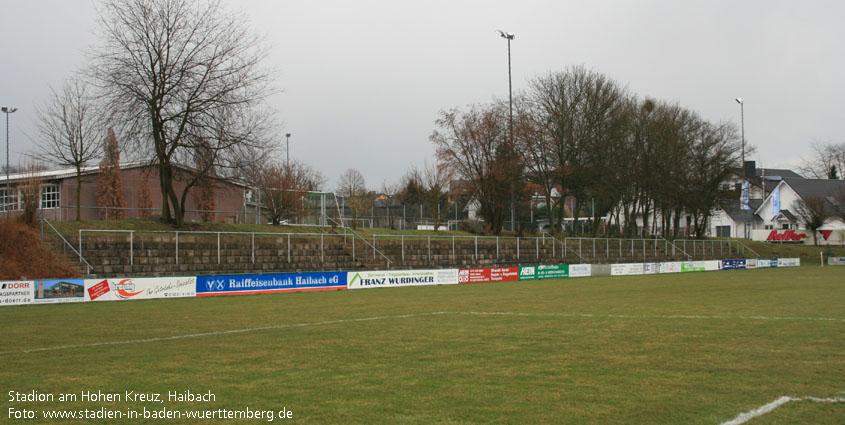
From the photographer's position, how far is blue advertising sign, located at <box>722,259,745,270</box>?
62578 millimetres

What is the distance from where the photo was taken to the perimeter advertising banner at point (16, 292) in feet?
79.8

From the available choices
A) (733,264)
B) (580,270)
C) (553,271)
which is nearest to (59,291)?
(553,271)

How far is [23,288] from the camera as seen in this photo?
24.7 metres

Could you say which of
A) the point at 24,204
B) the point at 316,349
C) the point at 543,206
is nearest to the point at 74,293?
the point at 24,204

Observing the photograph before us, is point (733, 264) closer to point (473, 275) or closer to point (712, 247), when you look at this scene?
point (712, 247)

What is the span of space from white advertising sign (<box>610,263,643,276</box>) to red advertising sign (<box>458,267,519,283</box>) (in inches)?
455

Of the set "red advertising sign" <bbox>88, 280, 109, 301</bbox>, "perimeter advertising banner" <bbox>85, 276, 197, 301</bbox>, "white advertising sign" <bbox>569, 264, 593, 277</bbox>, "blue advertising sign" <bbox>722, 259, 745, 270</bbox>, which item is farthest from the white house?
"red advertising sign" <bbox>88, 280, 109, 301</bbox>

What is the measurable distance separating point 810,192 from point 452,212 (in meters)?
50.6

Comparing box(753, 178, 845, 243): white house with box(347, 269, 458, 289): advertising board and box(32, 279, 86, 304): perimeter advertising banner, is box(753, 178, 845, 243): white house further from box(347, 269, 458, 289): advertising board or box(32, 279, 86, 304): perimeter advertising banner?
box(32, 279, 86, 304): perimeter advertising banner

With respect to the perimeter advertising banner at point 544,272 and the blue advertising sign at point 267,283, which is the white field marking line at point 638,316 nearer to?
the blue advertising sign at point 267,283

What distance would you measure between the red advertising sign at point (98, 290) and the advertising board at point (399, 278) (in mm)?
11919

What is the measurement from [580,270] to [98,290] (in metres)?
33.9

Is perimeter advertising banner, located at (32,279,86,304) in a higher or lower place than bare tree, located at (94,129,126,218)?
lower

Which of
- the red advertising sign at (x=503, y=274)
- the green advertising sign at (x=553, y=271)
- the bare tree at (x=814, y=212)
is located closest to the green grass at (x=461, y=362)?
the red advertising sign at (x=503, y=274)
